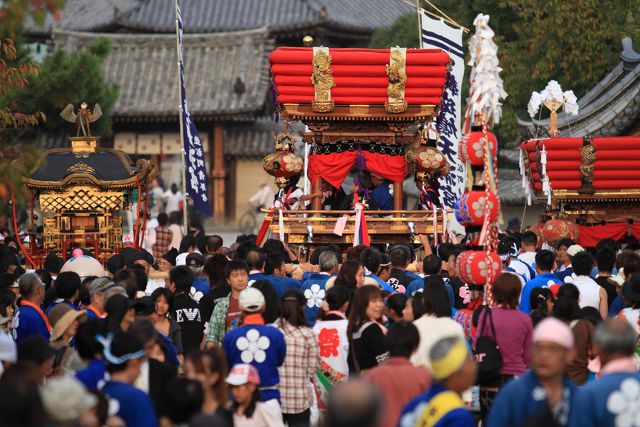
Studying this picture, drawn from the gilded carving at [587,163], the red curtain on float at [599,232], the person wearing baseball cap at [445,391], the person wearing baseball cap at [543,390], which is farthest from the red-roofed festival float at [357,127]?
the person wearing baseball cap at [543,390]

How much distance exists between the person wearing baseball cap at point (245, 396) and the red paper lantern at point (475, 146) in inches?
122

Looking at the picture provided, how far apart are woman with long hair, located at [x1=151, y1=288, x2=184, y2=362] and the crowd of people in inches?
0.7

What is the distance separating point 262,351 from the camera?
870cm

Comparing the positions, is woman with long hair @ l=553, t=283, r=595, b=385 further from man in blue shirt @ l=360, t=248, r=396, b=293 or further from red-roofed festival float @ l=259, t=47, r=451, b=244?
red-roofed festival float @ l=259, t=47, r=451, b=244

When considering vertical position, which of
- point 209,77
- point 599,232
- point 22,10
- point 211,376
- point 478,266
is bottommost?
point 211,376

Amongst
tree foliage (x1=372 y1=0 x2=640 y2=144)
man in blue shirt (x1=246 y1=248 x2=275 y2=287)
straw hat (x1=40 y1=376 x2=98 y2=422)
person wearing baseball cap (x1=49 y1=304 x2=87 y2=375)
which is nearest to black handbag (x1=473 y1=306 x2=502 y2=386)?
person wearing baseball cap (x1=49 y1=304 x2=87 y2=375)

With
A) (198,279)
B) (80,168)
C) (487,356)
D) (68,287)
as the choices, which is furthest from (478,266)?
(80,168)

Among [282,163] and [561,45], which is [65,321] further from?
[561,45]

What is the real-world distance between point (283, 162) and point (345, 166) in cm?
106

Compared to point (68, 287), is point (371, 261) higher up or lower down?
higher up

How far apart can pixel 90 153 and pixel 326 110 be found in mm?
3437

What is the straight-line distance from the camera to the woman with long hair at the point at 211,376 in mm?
7039

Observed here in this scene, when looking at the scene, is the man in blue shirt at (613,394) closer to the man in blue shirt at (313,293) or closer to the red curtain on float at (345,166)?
the man in blue shirt at (313,293)

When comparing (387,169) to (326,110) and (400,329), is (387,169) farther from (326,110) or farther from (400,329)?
(400,329)
